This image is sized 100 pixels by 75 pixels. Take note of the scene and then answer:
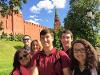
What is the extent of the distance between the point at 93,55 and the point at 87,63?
5.9 inches

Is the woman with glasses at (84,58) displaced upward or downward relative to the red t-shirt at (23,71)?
upward

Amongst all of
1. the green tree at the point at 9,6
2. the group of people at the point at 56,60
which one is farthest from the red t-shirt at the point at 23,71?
the green tree at the point at 9,6

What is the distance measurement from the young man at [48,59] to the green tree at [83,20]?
23142 millimetres

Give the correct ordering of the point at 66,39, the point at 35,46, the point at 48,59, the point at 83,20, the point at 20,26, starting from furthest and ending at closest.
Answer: the point at 20,26, the point at 83,20, the point at 35,46, the point at 66,39, the point at 48,59

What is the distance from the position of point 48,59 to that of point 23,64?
396 millimetres

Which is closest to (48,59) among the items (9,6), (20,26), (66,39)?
(66,39)

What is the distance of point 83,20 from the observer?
31.5m

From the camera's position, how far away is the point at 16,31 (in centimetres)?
6719

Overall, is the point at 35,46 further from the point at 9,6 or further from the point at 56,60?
the point at 9,6

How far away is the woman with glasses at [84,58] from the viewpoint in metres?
5.03

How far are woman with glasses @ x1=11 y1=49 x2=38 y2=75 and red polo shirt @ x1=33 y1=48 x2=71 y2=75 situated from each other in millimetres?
106

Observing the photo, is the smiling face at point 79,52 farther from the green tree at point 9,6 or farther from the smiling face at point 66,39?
the green tree at point 9,6

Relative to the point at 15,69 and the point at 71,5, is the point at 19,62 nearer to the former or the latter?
the point at 15,69

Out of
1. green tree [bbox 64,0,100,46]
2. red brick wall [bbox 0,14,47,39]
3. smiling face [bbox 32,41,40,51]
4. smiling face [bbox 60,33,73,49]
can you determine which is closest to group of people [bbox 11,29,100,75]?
smiling face [bbox 60,33,73,49]
